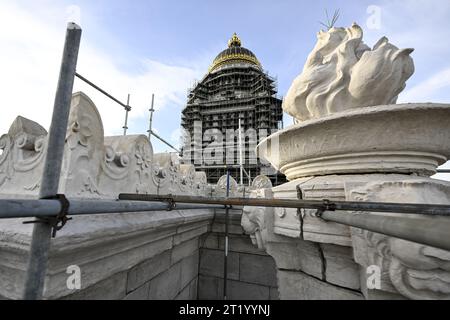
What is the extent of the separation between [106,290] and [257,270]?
2417mm

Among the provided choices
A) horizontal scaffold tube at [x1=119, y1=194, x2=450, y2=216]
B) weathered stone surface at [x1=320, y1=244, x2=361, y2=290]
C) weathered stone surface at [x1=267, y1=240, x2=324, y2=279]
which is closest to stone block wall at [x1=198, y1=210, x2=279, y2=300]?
weathered stone surface at [x1=267, y1=240, x2=324, y2=279]

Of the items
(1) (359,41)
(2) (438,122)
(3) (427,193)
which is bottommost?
(3) (427,193)

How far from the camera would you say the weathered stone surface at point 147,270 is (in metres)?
2.01

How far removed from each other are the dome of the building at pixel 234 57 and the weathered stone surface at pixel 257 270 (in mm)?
41056

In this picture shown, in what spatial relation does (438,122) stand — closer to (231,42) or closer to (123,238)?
Result: (123,238)

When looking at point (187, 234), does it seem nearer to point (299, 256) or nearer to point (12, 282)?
point (299, 256)

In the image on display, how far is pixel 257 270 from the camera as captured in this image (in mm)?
3488

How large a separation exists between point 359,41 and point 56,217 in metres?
2.99
